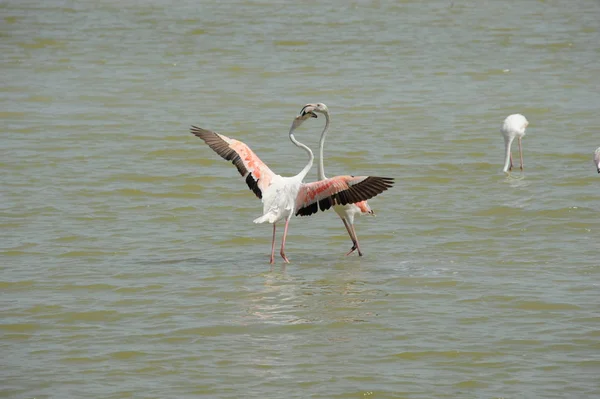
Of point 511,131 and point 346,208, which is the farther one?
point 511,131

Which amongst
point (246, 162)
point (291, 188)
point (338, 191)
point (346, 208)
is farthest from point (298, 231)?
point (338, 191)

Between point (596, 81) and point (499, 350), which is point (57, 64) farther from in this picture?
point (499, 350)

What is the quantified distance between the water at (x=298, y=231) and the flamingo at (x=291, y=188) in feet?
1.65

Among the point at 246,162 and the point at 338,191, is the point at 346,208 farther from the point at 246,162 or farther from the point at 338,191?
the point at 246,162

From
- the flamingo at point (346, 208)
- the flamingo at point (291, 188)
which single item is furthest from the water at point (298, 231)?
the flamingo at point (291, 188)

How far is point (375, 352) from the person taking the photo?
7.62 meters

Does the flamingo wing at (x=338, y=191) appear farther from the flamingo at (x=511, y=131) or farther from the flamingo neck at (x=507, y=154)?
the flamingo at (x=511, y=131)

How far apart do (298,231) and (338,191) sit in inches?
73.9

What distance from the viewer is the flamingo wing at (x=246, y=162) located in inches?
395

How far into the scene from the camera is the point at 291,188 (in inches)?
385

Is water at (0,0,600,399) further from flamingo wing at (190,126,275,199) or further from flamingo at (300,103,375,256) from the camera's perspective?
flamingo wing at (190,126,275,199)

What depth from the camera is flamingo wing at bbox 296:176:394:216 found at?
30.2 ft

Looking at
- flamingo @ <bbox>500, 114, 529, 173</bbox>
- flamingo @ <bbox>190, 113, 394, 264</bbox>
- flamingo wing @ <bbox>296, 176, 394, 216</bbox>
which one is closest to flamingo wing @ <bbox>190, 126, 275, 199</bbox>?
flamingo @ <bbox>190, 113, 394, 264</bbox>

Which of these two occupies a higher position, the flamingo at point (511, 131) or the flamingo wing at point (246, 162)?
the flamingo at point (511, 131)
